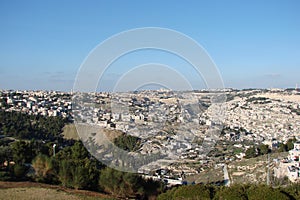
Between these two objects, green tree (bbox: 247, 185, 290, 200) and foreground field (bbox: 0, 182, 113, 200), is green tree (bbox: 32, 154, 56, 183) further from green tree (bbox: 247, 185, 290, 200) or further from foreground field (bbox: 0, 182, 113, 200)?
green tree (bbox: 247, 185, 290, 200)

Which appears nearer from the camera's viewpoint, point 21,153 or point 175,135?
point 175,135

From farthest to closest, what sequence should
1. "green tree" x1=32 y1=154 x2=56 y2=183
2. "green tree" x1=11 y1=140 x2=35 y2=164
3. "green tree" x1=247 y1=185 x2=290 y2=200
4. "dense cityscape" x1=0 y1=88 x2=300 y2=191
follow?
"green tree" x1=11 y1=140 x2=35 y2=164
"dense cityscape" x1=0 y1=88 x2=300 y2=191
"green tree" x1=32 y1=154 x2=56 y2=183
"green tree" x1=247 y1=185 x2=290 y2=200

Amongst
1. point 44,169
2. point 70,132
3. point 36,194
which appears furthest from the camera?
point 70,132

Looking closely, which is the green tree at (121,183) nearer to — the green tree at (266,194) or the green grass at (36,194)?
the green grass at (36,194)

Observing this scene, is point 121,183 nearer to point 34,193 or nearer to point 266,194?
point 34,193

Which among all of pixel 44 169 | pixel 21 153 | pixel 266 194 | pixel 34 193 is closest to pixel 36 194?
pixel 34 193

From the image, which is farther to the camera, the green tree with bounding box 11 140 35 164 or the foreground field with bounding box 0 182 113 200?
the green tree with bounding box 11 140 35 164

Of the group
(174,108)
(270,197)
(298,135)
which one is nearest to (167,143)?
(174,108)

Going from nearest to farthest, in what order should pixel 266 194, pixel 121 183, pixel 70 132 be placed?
1. pixel 266 194
2. pixel 121 183
3. pixel 70 132

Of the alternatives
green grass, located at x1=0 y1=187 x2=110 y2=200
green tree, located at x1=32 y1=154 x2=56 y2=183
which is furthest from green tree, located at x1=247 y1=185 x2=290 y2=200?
green tree, located at x1=32 y1=154 x2=56 y2=183
